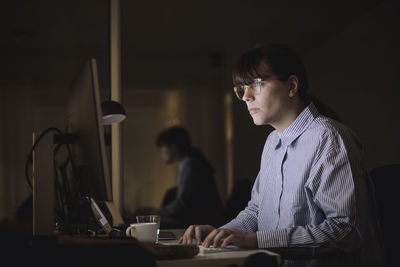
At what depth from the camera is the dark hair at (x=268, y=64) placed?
5.38ft

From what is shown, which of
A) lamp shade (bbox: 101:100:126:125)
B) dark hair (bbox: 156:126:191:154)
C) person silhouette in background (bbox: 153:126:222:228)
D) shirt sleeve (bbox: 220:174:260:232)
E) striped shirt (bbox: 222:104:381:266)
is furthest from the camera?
dark hair (bbox: 156:126:191:154)

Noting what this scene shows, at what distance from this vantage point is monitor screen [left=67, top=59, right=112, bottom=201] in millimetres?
1220

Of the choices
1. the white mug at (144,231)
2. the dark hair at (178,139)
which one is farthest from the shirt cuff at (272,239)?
the dark hair at (178,139)

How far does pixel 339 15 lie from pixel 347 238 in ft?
11.6

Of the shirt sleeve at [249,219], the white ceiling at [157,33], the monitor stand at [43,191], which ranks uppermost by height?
the white ceiling at [157,33]

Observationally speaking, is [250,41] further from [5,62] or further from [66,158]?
[66,158]

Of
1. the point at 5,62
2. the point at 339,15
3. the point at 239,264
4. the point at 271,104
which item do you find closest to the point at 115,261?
the point at 239,264

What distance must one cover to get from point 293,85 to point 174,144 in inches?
104

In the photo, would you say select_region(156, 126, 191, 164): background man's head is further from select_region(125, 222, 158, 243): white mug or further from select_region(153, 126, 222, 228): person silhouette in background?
select_region(125, 222, 158, 243): white mug

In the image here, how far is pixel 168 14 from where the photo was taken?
15.5ft

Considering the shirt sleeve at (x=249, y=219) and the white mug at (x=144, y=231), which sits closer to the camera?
the white mug at (x=144, y=231)

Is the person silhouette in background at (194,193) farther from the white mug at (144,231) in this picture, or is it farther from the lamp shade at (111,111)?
the white mug at (144,231)

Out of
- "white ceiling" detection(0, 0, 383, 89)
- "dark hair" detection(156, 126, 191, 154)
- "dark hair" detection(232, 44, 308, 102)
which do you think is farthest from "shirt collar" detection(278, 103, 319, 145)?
"white ceiling" detection(0, 0, 383, 89)

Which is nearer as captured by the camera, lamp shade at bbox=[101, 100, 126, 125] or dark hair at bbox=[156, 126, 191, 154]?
lamp shade at bbox=[101, 100, 126, 125]
